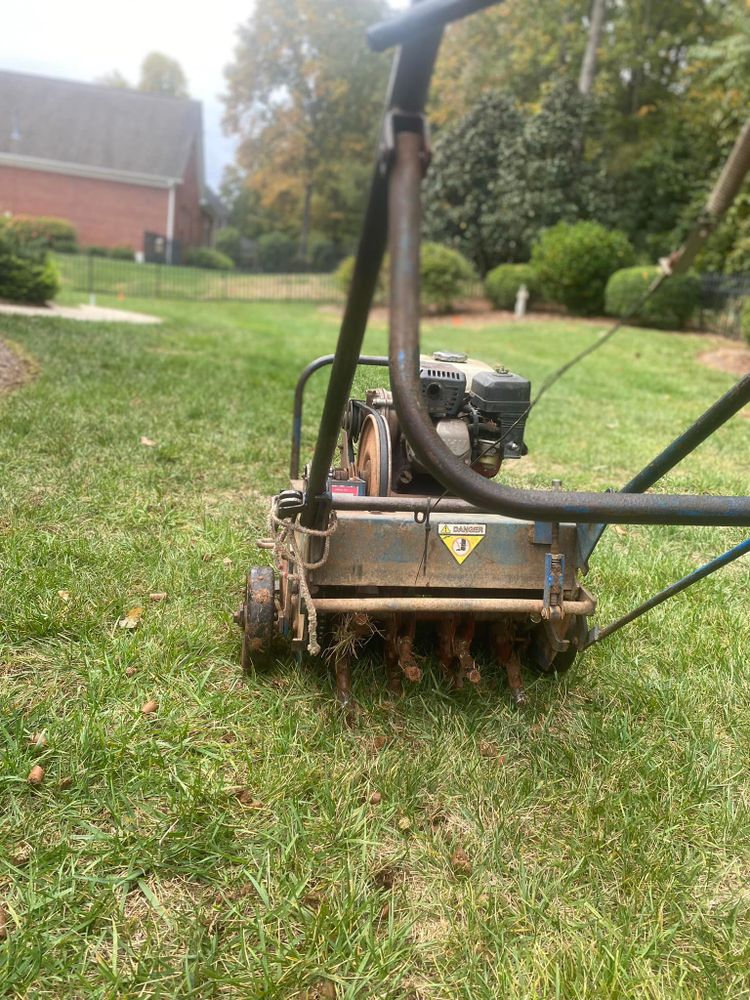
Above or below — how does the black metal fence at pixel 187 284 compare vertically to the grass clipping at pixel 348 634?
above

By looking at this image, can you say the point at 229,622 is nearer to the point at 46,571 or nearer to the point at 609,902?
the point at 46,571

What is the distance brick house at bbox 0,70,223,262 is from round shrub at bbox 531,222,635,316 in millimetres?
Result: 21233

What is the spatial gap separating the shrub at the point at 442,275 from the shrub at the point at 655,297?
3256 millimetres

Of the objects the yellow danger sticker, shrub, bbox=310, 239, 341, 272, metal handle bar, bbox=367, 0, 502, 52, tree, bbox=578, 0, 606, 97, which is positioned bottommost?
the yellow danger sticker

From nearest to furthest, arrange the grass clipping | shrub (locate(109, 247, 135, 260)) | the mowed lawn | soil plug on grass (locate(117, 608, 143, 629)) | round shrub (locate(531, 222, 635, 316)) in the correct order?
the mowed lawn < the grass clipping < soil plug on grass (locate(117, 608, 143, 629)) < round shrub (locate(531, 222, 635, 316)) < shrub (locate(109, 247, 135, 260))

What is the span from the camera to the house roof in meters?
32.9

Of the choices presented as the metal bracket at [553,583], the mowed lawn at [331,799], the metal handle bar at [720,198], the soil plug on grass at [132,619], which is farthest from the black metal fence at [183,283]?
the metal handle bar at [720,198]

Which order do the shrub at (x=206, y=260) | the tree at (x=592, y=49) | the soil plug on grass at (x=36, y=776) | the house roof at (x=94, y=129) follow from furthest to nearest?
the house roof at (x=94, y=129) → the shrub at (x=206, y=260) → the tree at (x=592, y=49) → the soil plug on grass at (x=36, y=776)

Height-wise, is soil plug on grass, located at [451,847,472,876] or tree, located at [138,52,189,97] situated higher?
tree, located at [138,52,189,97]

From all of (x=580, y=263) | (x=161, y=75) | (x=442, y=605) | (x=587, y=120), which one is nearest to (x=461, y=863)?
(x=442, y=605)

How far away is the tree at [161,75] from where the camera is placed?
53500 millimetres

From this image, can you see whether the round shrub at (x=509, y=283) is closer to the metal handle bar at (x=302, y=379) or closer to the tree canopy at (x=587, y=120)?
the tree canopy at (x=587, y=120)

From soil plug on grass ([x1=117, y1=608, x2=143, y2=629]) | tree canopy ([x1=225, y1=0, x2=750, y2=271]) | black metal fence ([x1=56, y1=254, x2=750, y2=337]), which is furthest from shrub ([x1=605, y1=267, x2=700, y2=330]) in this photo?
soil plug on grass ([x1=117, y1=608, x2=143, y2=629])

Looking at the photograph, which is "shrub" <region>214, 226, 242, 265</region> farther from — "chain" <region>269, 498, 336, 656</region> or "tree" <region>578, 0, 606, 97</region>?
"chain" <region>269, 498, 336, 656</region>
